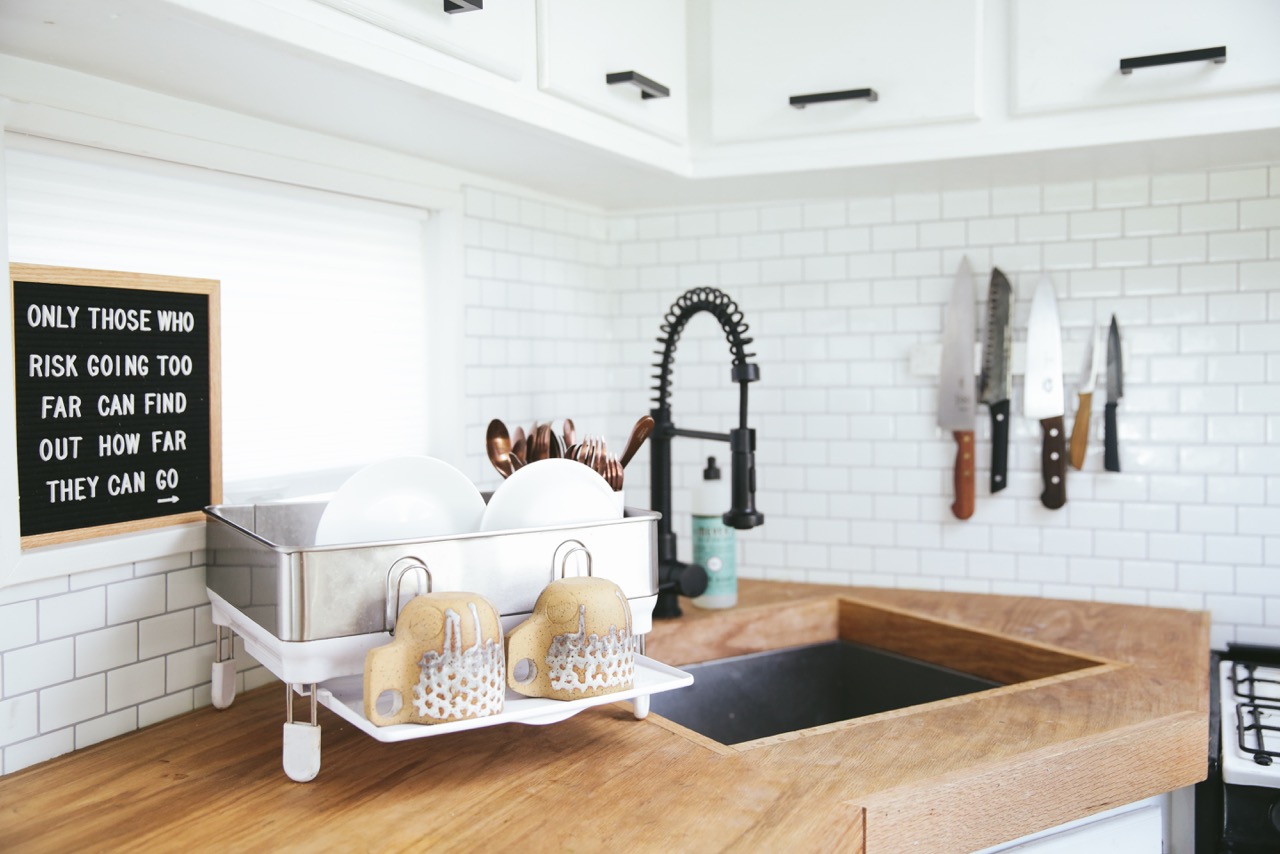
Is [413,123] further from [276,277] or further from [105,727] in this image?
[105,727]

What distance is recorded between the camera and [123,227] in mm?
1259

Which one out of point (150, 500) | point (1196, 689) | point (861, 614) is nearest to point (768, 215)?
point (861, 614)

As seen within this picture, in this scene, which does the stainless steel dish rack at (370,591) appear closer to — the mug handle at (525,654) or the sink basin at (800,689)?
the mug handle at (525,654)

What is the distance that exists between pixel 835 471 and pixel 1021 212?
0.60 m

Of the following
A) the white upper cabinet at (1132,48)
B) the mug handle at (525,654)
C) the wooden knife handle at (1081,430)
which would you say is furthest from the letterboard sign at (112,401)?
the wooden knife handle at (1081,430)

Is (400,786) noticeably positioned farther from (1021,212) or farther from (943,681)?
(1021,212)

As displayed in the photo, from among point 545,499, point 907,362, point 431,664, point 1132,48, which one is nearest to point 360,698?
point 431,664

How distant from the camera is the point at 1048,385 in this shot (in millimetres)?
1848

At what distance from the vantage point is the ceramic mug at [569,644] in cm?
106

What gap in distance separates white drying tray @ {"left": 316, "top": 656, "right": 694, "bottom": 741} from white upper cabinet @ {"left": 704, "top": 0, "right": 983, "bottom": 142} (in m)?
0.95

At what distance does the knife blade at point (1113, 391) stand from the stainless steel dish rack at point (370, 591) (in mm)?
1008

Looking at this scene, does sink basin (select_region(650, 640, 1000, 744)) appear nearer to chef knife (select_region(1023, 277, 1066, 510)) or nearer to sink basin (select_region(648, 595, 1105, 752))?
sink basin (select_region(648, 595, 1105, 752))

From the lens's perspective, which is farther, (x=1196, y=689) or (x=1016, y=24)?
(x=1016, y=24)

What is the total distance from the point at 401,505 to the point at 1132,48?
122 centimetres
